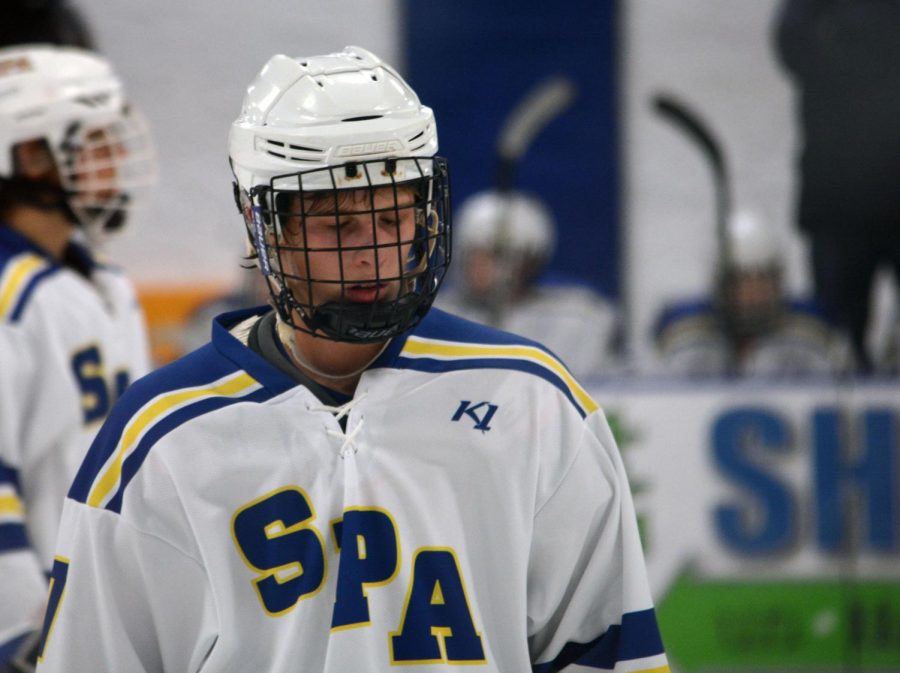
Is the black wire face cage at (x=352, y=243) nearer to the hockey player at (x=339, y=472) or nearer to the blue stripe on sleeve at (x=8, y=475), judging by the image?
the hockey player at (x=339, y=472)

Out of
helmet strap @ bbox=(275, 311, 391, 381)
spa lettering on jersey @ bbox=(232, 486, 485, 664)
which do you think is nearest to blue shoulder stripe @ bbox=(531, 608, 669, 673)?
spa lettering on jersey @ bbox=(232, 486, 485, 664)

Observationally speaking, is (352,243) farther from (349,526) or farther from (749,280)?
(749,280)

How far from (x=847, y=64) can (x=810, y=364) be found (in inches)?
57.5

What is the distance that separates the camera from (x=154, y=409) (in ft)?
4.46

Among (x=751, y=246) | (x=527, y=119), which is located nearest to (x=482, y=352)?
(x=751, y=246)

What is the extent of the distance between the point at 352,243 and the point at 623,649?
1.60 feet

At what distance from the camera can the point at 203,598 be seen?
4.43 ft

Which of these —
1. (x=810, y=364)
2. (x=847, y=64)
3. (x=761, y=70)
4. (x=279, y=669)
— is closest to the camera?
(x=279, y=669)

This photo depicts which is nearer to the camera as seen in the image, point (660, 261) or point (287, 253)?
point (287, 253)

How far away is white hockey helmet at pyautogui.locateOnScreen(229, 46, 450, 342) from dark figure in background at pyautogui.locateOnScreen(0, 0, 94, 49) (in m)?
3.81

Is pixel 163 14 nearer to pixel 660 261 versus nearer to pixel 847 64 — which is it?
pixel 660 261

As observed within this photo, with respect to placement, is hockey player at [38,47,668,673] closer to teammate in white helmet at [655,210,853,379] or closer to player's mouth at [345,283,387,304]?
player's mouth at [345,283,387,304]

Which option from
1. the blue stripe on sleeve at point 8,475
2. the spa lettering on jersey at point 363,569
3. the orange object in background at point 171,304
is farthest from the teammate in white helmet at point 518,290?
the spa lettering on jersey at point 363,569

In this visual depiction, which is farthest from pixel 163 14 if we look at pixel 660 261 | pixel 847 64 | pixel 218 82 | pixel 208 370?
pixel 208 370
